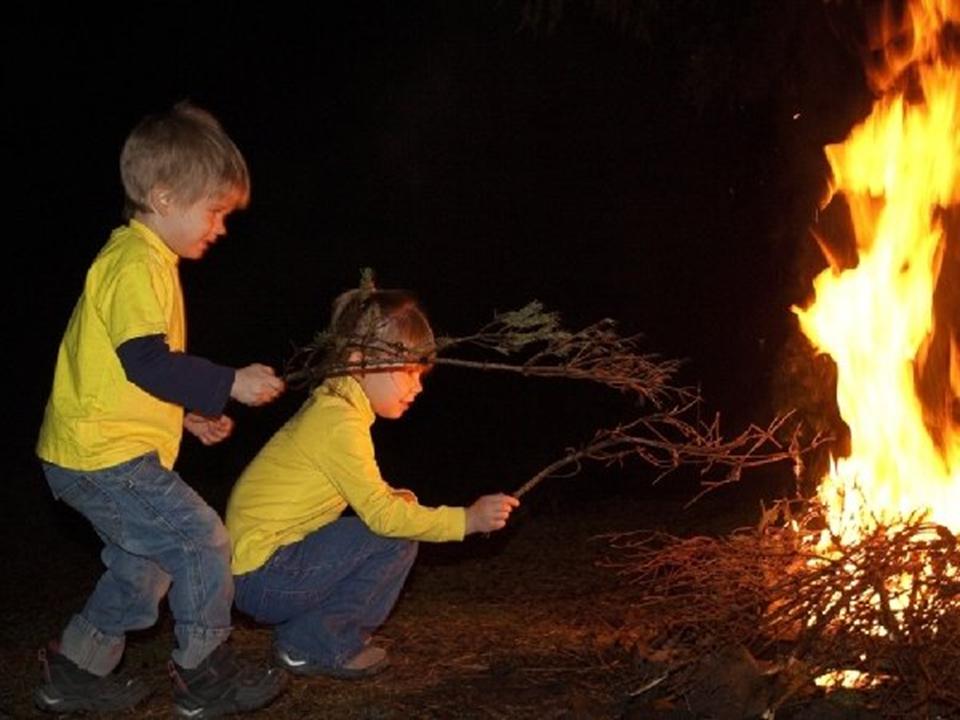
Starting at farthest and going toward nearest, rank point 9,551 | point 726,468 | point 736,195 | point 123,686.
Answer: point 736,195, point 726,468, point 9,551, point 123,686

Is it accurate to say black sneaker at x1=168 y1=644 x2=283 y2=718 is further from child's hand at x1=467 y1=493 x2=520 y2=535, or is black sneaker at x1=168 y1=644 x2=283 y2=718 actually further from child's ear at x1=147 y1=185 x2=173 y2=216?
child's ear at x1=147 y1=185 x2=173 y2=216

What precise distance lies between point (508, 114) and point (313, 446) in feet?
42.8

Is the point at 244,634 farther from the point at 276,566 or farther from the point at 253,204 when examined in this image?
the point at 253,204

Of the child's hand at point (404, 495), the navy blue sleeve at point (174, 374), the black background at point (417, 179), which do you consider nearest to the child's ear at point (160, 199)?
the navy blue sleeve at point (174, 374)

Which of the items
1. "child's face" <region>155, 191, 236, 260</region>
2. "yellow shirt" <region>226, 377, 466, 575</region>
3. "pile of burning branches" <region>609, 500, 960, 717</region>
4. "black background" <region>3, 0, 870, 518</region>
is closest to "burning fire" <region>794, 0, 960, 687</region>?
"pile of burning branches" <region>609, 500, 960, 717</region>

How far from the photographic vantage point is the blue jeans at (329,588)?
15.9ft

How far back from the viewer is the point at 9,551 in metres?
8.25

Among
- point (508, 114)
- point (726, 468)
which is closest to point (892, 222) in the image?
point (726, 468)

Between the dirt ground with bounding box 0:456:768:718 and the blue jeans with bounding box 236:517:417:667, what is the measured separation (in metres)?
0.15

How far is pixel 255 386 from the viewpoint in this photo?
415 cm

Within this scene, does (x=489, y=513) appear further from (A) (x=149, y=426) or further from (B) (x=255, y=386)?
(A) (x=149, y=426)

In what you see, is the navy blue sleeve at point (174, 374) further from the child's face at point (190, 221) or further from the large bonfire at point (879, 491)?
the large bonfire at point (879, 491)

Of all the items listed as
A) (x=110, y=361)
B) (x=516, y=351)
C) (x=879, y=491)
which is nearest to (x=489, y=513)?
(x=516, y=351)

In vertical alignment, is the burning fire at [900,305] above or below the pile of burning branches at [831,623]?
above
